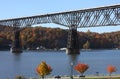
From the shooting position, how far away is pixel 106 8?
145 metres

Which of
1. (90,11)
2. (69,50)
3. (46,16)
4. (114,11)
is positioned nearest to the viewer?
(114,11)

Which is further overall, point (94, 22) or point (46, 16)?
point (46, 16)

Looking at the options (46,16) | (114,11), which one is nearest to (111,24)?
(114,11)

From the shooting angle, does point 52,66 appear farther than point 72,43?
No

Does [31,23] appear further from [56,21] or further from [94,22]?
[94,22]

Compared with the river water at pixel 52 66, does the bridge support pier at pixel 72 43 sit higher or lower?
lower

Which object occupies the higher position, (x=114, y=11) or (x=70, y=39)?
(x=114, y=11)

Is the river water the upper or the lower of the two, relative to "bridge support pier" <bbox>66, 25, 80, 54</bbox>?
upper

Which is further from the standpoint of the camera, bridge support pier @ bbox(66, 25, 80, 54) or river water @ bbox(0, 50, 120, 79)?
bridge support pier @ bbox(66, 25, 80, 54)

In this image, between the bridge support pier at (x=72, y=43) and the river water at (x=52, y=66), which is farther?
the bridge support pier at (x=72, y=43)

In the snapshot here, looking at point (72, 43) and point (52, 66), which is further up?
point (52, 66)

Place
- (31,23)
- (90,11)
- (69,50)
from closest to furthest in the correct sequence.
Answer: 1. (90,11)
2. (69,50)
3. (31,23)

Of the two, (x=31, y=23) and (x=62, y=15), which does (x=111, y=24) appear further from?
(x=31, y=23)

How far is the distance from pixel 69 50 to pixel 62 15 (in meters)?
14.5
